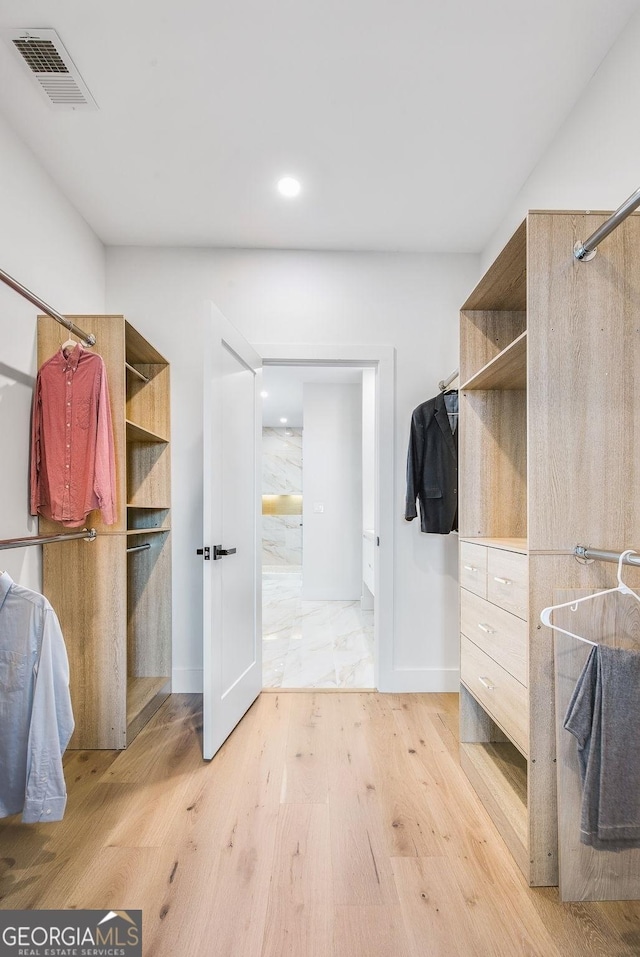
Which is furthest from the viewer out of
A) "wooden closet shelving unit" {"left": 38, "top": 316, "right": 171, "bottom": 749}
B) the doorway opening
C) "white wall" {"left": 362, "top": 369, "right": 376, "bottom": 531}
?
"white wall" {"left": 362, "top": 369, "right": 376, "bottom": 531}

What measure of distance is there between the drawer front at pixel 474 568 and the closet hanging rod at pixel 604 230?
41.7 inches

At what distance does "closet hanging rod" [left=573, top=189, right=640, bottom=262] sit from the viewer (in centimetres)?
118

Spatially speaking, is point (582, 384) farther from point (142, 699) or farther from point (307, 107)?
point (142, 699)

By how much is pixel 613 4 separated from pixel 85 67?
5.85ft

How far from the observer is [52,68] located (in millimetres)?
1777

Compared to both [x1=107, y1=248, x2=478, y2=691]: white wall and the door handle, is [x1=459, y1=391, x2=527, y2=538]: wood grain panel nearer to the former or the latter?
[x1=107, y1=248, x2=478, y2=691]: white wall

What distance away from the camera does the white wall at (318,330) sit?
2.97 metres

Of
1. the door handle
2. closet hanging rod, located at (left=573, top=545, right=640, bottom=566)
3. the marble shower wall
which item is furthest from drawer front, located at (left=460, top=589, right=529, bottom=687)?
the marble shower wall

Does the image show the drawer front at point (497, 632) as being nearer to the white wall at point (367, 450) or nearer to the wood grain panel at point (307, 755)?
the wood grain panel at point (307, 755)

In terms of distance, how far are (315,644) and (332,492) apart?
202 centimetres

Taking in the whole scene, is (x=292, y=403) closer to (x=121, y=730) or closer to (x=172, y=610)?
(x=172, y=610)

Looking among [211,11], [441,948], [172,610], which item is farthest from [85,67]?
[441,948]

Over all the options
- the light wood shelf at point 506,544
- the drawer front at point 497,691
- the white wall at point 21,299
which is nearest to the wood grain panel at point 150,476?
the white wall at point 21,299

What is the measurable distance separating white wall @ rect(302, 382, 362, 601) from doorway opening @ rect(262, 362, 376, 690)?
0.01 meters
